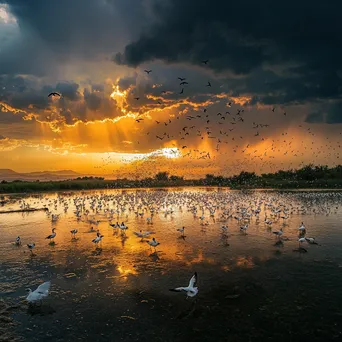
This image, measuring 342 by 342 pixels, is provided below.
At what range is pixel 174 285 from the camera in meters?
14.1

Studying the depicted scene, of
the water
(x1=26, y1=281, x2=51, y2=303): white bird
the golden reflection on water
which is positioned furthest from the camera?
the golden reflection on water

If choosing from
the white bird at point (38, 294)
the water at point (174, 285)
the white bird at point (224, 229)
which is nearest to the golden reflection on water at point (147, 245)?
the water at point (174, 285)

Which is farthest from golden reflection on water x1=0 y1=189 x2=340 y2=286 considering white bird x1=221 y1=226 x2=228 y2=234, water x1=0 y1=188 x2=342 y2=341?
white bird x1=221 y1=226 x2=228 y2=234

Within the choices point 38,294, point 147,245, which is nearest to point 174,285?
point 38,294

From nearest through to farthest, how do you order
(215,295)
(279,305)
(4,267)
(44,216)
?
1. (279,305)
2. (215,295)
3. (4,267)
4. (44,216)

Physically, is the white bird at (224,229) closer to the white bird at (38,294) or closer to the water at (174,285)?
the water at (174,285)

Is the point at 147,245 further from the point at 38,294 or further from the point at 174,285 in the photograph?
the point at 38,294

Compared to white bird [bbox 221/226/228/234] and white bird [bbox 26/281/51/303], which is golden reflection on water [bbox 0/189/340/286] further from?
Result: white bird [bbox 26/281/51/303]

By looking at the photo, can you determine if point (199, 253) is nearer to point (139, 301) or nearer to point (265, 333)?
point (139, 301)

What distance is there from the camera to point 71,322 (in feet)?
37.1

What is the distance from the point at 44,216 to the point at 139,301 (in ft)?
85.5

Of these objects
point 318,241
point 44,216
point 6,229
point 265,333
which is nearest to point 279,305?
point 265,333

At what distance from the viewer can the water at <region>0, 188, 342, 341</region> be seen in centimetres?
1079

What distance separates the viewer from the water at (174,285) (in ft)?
35.4
